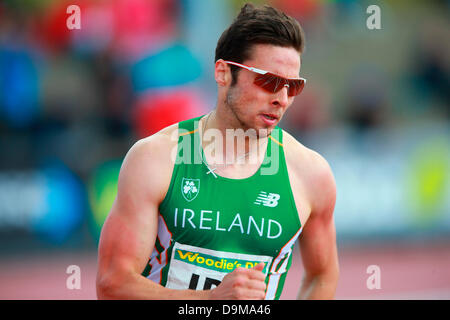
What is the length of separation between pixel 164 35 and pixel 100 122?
5.28 ft

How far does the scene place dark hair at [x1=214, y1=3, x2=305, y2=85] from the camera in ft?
12.1

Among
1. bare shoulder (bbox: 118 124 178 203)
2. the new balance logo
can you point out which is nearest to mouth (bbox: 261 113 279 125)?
the new balance logo

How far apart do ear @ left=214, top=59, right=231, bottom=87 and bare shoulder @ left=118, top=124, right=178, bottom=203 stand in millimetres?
464

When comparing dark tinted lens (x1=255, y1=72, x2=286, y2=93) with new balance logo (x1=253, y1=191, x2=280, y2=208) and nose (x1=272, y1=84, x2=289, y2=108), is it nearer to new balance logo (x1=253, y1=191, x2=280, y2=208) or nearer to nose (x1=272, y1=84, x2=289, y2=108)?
nose (x1=272, y1=84, x2=289, y2=108)

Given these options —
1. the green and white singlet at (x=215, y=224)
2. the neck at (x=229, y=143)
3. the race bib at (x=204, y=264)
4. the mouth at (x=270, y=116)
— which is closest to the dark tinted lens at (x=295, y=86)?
the mouth at (x=270, y=116)

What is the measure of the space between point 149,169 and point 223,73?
0.76 meters

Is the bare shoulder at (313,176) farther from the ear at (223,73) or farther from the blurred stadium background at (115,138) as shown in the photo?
the blurred stadium background at (115,138)

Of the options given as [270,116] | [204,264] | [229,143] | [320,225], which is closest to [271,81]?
[270,116]

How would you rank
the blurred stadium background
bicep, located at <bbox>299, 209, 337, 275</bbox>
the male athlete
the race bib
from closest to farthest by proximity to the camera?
the male athlete < the race bib < bicep, located at <bbox>299, 209, 337, 275</bbox> < the blurred stadium background

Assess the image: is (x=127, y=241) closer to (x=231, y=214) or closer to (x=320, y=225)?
(x=231, y=214)

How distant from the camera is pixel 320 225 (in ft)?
13.2

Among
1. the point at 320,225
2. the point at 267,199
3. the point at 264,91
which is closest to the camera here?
the point at 264,91

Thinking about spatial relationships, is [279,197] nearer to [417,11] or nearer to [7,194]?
[7,194]
